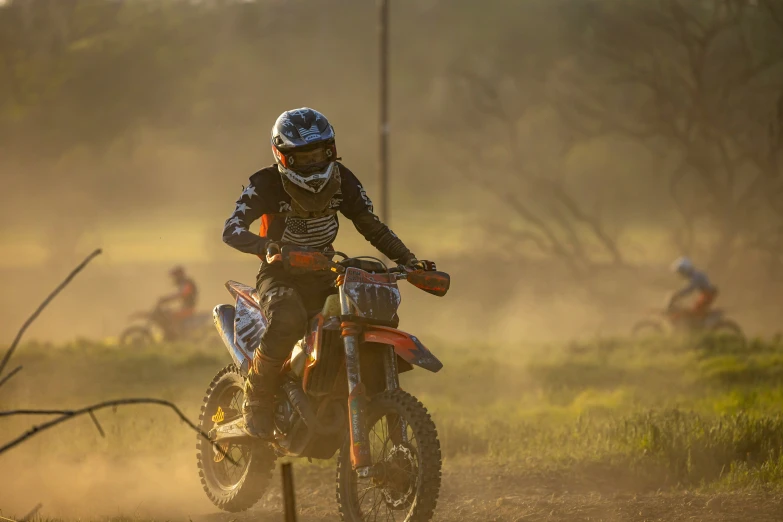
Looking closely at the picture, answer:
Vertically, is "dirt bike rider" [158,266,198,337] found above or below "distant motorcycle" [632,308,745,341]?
above

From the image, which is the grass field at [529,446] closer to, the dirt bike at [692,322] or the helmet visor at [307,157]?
the helmet visor at [307,157]

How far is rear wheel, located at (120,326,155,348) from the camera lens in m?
21.8

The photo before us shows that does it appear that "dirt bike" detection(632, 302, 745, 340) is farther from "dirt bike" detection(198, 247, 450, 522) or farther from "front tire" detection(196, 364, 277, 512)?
"dirt bike" detection(198, 247, 450, 522)

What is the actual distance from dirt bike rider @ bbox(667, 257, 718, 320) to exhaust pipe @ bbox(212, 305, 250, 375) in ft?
50.1

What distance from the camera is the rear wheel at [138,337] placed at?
71.5 feet

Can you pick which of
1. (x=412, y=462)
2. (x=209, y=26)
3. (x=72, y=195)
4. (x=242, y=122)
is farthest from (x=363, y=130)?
(x=412, y=462)

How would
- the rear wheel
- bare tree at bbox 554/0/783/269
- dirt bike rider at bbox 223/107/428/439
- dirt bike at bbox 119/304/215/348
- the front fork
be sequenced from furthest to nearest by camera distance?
bare tree at bbox 554/0/783/269
dirt bike at bbox 119/304/215/348
the rear wheel
dirt bike rider at bbox 223/107/428/439
the front fork

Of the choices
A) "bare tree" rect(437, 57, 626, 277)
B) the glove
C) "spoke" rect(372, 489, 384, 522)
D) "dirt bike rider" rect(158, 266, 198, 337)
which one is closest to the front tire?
"spoke" rect(372, 489, 384, 522)

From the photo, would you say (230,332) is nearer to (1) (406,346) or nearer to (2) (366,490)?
(2) (366,490)

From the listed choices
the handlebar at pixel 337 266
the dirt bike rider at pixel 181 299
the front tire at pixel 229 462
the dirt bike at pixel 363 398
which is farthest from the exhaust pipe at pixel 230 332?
the dirt bike rider at pixel 181 299

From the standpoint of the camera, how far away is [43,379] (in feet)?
53.0

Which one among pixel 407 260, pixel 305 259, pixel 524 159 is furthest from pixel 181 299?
pixel 524 159

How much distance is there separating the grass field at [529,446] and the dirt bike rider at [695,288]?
5163mm

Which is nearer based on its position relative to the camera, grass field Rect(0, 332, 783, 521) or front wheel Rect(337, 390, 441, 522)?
front wheel Rect(337, 390, 441, 522)
